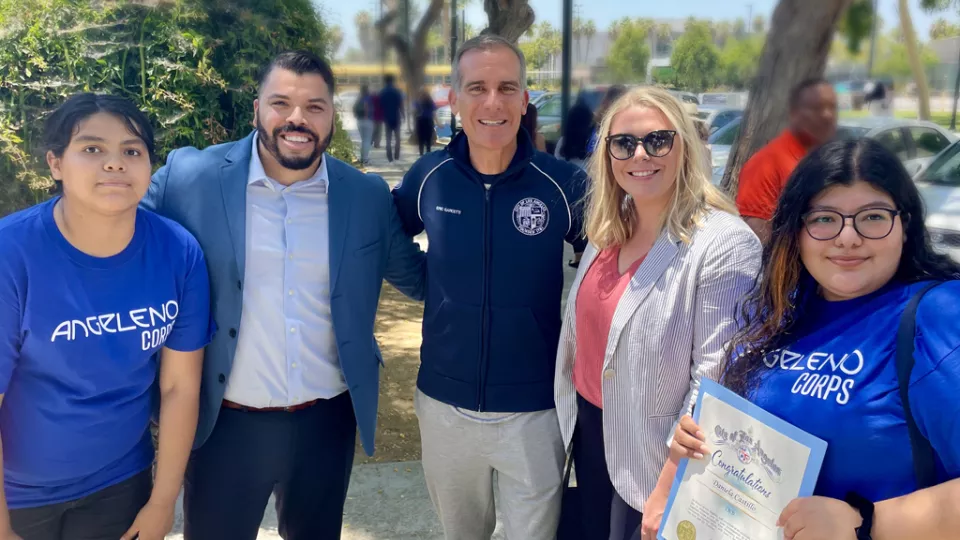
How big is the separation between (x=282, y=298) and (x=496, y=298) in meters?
0.74

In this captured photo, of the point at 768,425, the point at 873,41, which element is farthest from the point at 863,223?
the point at 873,41

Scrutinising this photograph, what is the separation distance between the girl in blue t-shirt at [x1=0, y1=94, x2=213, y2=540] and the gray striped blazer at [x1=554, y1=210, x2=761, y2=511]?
1.35 metres

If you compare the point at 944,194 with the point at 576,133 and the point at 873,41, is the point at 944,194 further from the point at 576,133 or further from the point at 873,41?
the point at 873,41

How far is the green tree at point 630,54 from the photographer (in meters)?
11.5

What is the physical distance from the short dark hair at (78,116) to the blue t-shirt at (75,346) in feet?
0.61

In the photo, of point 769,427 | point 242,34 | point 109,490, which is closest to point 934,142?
point 242,34

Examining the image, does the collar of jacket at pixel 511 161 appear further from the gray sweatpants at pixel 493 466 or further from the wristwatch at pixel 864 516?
the wristwatch at pixel 864 516

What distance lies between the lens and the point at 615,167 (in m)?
2.23

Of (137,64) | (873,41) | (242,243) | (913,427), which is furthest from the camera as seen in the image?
(873,41)

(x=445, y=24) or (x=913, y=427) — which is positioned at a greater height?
(x=445, y=24)

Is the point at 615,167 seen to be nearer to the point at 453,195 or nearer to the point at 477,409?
the point at 453,195

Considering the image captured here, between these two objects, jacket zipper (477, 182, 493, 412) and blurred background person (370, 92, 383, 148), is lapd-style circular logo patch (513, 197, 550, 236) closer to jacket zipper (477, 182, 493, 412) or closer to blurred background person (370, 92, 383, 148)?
jacket zipper (477, 182, 493, 412)

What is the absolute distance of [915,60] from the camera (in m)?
18.1

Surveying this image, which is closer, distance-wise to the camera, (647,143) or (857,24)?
(647,143)
